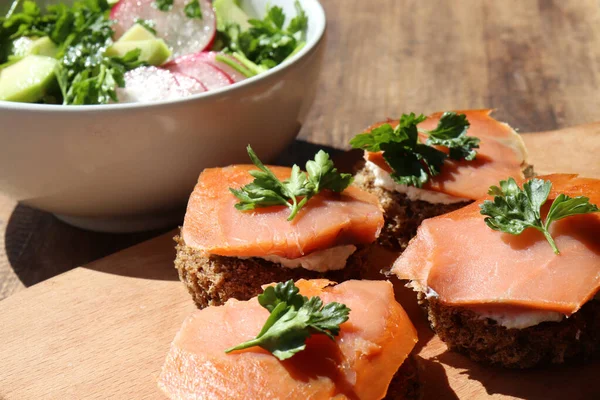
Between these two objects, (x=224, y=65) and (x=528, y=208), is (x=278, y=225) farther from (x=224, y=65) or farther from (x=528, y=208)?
(x=224, y=65)

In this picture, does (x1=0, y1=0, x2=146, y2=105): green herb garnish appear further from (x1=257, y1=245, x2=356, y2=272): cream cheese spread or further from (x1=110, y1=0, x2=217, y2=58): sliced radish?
(x1=257, y1=245, x2=356, y2=272): cream cheese spread

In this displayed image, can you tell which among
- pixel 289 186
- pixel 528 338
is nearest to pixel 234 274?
pixel 289 186

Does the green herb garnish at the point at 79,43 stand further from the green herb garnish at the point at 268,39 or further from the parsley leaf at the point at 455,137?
the parsley leaf at the point at 455,137

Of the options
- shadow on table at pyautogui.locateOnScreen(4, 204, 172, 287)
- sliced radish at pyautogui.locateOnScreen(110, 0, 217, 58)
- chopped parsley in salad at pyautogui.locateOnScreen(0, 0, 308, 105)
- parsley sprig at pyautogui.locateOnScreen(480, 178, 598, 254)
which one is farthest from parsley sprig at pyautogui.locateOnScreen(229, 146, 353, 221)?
sliced radish at pyautogui.locateOnScreen(110, 0, 217, 58)

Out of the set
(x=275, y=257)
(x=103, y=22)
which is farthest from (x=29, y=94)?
(x=275, y=257)

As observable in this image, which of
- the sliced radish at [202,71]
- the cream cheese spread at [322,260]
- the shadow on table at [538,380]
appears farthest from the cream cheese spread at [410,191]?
the sliced radish at [202,71]

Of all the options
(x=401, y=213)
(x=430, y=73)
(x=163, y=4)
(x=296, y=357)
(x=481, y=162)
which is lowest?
(x=430, y=73)
